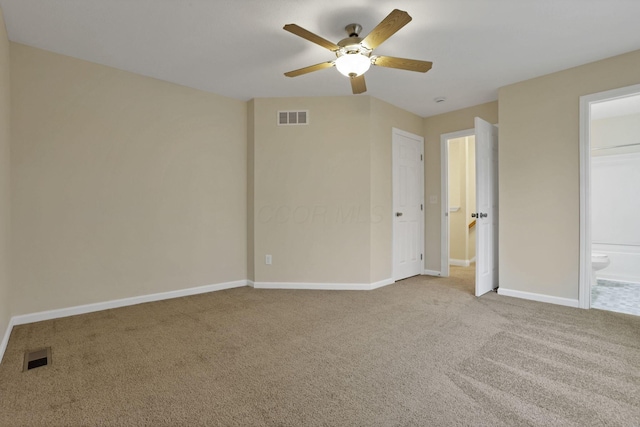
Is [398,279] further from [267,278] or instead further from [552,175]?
[552,175]

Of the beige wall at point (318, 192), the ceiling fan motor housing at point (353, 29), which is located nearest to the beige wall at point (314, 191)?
the beige wall at point (318, 192)

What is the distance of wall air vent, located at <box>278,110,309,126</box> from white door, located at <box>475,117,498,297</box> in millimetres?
2073

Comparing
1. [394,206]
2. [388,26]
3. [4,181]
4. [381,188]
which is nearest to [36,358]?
[4,181]

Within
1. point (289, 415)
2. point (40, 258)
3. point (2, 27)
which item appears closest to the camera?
point (289, 415)

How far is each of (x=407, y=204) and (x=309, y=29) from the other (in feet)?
9.56

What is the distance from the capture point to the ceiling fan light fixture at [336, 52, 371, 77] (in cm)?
239

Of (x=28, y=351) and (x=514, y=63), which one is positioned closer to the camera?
(x=28, y=351)

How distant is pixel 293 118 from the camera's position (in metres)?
4.17

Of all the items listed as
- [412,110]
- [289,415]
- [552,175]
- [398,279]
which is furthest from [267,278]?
[552,175]

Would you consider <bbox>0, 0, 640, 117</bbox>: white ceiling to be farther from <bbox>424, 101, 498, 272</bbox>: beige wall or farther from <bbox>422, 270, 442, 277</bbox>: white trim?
<bbox>422, 270, 442, 277</bbox>: white trim

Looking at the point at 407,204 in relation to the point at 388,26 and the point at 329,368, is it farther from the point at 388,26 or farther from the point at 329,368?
the point at 329,368

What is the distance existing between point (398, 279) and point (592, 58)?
3.23 meters

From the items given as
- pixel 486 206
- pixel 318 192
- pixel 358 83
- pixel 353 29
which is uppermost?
pixel 353 29

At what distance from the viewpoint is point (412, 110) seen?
4.73 metres
